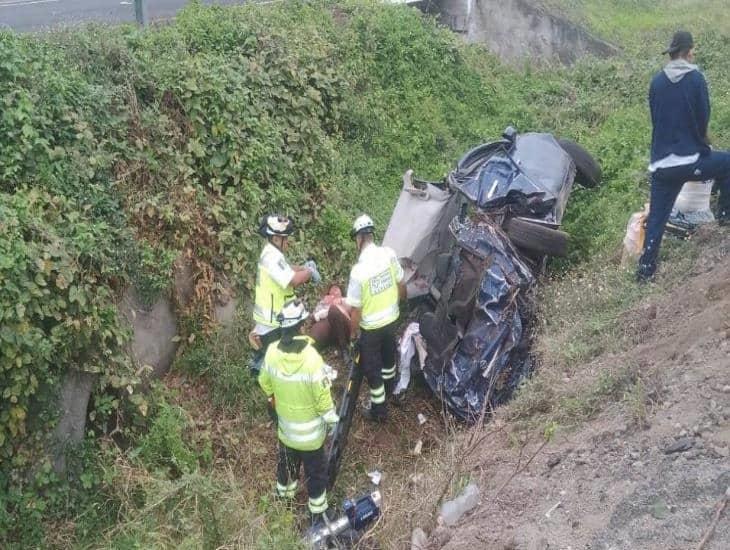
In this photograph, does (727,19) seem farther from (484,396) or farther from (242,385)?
(242,385)

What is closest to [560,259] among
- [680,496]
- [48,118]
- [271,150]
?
[271,150]

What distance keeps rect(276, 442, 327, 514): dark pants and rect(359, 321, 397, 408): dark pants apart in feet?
3.38

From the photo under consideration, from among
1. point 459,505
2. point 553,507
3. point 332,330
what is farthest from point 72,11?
point 553,507

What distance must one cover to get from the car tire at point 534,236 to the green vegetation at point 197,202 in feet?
1.43

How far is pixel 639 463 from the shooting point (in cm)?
467

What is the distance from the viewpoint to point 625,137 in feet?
31.6

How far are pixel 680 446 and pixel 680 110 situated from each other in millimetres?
2793

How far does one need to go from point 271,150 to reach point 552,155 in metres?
2.78

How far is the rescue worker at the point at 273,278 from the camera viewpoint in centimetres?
641

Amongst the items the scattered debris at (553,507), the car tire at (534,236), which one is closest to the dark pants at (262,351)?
the car tire at (534,236)

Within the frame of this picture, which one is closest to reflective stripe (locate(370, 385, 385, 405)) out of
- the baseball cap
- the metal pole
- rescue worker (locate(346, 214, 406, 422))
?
rescue worker (locate(346, 214, 406, 422))

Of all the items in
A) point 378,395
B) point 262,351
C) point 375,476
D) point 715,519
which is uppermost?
point 715,519

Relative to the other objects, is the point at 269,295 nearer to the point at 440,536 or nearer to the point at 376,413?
the point at 376,413

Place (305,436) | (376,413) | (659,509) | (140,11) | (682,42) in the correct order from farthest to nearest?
(140,11) < (376,413) < (682,42) < (305,436) < (659,509)
